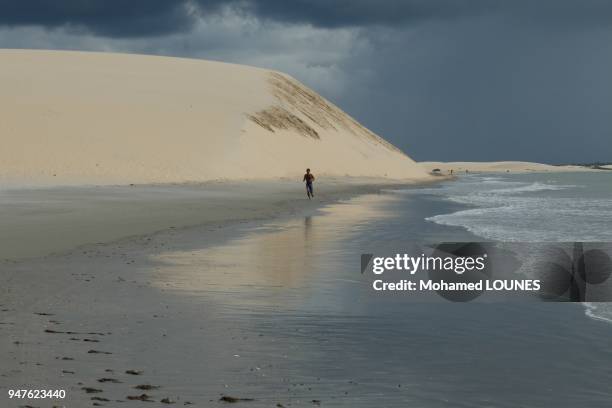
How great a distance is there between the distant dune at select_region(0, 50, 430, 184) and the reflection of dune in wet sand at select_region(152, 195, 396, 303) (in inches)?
1403

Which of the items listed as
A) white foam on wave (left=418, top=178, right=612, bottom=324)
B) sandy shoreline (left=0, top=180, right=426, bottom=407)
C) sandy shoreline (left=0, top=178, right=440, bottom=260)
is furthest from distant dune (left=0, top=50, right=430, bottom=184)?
sandy shoreline (left=0, top=180, right=426, bottom=407)

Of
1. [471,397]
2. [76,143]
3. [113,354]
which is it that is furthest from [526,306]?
[76,143]

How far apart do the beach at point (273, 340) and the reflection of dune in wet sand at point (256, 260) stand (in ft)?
0.24

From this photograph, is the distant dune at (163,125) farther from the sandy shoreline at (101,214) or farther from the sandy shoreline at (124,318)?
the sandy shoreline at (124,318)

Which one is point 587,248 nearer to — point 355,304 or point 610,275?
point 610,275

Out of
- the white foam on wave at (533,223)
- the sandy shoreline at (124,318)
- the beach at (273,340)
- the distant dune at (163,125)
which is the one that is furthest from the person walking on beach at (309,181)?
the beach at (273,340)

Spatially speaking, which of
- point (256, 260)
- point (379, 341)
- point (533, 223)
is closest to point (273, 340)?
point (379, 341)

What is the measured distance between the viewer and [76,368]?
7.08 meters

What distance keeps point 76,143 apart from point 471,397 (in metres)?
65.6

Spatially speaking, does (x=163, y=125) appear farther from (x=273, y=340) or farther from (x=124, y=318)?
(x=273, y=340)

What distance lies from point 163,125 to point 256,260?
6454 cm

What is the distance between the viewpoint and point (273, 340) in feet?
27.6

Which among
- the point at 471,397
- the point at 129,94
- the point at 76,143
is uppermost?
the point at 129,94

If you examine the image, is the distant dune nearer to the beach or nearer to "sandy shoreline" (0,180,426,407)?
"sandy shoreline" (0,180,426,407)
